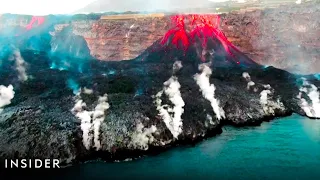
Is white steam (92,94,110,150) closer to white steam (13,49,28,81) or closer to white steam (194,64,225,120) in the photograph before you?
white steam (194,64,225,120)

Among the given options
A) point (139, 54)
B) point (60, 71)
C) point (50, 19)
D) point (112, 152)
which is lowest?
point (112, 152)

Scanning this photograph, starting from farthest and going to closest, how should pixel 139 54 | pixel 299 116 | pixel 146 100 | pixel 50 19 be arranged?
pixel 50 19, pixel 139 54, pixel 299 116, pixel 146 100

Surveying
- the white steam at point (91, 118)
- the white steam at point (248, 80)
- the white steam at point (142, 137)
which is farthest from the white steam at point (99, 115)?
the white steam at point (248, 80)

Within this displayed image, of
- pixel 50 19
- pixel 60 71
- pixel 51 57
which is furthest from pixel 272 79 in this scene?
pixel 50 19

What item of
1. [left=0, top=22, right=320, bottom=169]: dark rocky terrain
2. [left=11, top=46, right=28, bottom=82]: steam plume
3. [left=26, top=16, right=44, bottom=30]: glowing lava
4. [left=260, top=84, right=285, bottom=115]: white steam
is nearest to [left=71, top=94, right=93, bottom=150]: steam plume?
[left=0, top=22, right=320, bottom=169]: dark rocky terrain

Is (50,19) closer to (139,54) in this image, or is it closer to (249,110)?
(139,54)

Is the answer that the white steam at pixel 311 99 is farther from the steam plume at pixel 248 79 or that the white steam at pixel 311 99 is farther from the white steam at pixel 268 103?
the steam plume at pixel 248 79

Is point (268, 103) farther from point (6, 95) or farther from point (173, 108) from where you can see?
point (6, 95)
